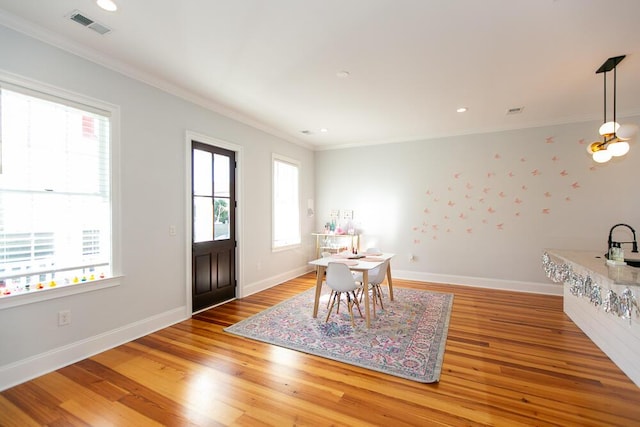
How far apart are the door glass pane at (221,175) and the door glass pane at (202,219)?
0.22 meters

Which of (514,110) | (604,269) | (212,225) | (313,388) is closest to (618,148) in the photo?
(604,269)

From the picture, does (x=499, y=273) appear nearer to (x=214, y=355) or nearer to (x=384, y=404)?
(x=384, y=404)

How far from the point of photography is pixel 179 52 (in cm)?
271

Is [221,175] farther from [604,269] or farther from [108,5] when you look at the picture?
[604,269]

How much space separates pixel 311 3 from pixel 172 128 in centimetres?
223

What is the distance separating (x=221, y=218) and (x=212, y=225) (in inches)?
7.7

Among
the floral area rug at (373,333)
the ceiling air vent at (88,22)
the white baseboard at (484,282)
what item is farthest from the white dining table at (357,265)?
the ceiling air vent at (88,22)

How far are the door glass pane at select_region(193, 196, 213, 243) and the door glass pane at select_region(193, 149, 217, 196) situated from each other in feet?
0.31

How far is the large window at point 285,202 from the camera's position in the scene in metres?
5.39

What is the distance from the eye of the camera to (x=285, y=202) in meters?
5.69

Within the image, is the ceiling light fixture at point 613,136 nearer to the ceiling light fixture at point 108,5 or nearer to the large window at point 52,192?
the ceiling light fixture at point 108,5

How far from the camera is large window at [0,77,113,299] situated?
2270 millimetres

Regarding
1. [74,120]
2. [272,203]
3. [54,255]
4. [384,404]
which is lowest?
[384,404]

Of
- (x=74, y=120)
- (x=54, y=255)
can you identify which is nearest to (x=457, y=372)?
(x=54, y=255)
